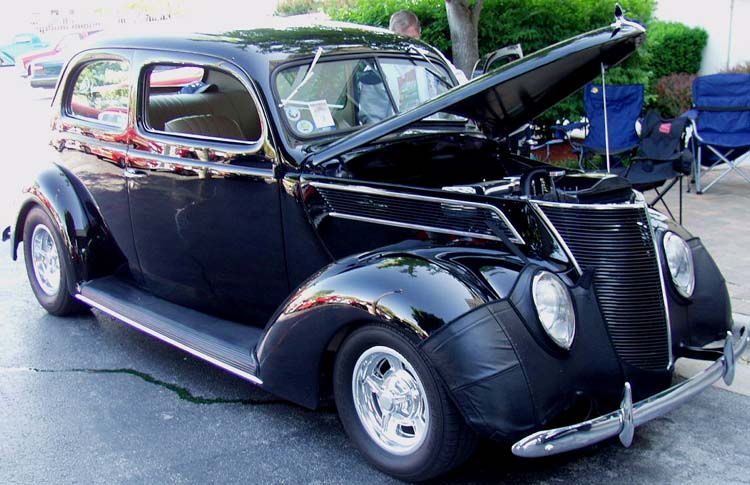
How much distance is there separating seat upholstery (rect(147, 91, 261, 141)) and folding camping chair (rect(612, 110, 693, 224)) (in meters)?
3.30

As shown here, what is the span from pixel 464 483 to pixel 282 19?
3191 mm

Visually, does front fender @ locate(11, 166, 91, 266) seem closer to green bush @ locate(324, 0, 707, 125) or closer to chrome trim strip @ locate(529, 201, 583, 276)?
chrome trim strip @ locate(529, 201, 583, 276)

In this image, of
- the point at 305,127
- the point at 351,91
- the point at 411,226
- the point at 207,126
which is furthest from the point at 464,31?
the point at 411,226

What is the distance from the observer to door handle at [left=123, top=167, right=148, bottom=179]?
4570 millimetres

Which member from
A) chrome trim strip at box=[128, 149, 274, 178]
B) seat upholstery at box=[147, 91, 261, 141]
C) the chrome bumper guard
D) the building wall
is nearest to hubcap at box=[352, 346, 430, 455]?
the chrome bumper guard

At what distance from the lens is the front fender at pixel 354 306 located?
9.95 feet

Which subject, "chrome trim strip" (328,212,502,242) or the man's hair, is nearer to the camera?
"chrome trim strip" (328,212,502,242)

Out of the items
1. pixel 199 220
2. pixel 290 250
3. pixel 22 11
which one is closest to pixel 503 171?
pixel 290 250

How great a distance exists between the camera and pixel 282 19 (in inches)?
200

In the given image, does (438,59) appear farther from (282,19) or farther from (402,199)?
(402,199)

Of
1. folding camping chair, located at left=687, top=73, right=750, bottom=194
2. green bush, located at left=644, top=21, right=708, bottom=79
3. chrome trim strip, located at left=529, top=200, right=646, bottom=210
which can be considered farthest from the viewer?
green bush, located at left=644, top=21, right=708, bottom=79

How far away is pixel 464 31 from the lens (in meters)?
8.05

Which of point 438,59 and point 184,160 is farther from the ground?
point 438,59

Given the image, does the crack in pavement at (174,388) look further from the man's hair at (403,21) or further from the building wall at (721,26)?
the building wall at (721,26)
